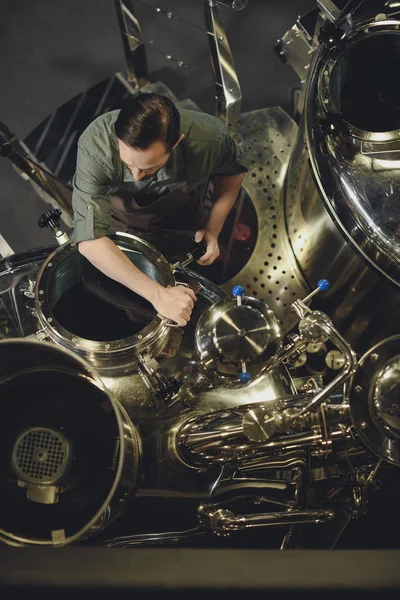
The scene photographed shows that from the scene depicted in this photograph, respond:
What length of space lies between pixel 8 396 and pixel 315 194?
164 cm

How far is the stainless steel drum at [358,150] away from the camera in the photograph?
88.6 inches

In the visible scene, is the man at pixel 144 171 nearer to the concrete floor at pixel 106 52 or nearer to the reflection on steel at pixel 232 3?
the reflection on steel at pixel 232 3

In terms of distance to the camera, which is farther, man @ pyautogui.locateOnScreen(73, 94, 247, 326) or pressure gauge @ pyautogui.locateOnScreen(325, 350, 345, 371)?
pressure gauge @ pyautogui.locateOnScreen(325, 350, 345, 371)

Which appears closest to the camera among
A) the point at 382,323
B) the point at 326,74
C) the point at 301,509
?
the point at 301,509

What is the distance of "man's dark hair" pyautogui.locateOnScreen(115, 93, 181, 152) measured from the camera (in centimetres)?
183

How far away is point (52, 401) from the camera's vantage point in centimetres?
171

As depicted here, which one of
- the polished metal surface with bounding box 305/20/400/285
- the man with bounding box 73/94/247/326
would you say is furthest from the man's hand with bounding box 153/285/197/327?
the polished metal surface with bounding box 305/20/400/285

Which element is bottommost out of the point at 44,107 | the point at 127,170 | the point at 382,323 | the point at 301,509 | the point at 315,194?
the point at 382,323

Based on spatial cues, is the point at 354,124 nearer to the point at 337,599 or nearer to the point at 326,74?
the point at 326,74

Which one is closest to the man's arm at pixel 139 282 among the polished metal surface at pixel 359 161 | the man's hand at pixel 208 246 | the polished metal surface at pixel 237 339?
the polished metal surface at pixel 237 339

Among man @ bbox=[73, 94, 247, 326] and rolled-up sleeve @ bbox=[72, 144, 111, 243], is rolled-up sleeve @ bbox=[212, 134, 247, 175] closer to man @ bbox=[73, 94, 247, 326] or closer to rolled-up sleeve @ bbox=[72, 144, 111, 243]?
man @ bbox=[73, 94, 247, 326]

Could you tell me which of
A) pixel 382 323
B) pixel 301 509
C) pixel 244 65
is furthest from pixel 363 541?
pixel 244 65

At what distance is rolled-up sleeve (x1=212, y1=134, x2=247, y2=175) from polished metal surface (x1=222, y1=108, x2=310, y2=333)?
771 millimetres

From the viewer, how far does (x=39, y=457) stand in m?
1.57
